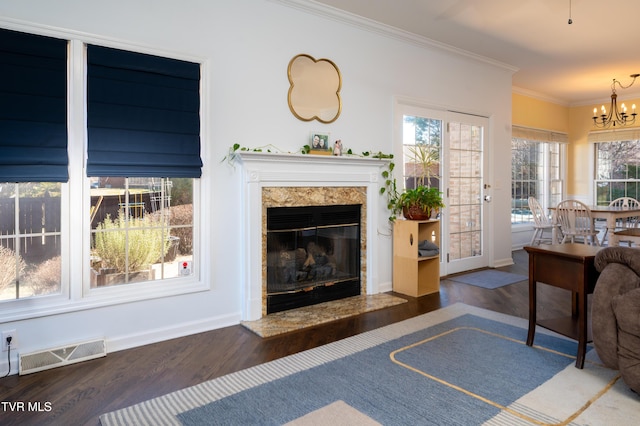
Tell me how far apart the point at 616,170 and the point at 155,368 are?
8.74m

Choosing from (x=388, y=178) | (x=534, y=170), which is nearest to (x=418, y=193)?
(x=388, y=178)

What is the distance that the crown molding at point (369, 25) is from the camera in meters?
3.72

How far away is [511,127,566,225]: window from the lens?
729 centimetres

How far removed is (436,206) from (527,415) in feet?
8.57

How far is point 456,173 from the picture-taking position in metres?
5.31

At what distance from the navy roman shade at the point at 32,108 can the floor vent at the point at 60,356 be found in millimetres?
1088

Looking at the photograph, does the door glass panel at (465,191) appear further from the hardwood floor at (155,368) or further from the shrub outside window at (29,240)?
the shrub outside window at (29,240)

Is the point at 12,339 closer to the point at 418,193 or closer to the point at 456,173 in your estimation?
the point at 418,193

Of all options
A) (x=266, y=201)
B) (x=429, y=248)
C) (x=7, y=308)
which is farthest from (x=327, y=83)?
(x=7, y=308)

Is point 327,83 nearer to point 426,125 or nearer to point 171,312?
A: point 426,125

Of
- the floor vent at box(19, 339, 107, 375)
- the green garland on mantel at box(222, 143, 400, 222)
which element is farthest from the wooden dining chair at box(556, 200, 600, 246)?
the floor vent at box(19, 339, 107, 375)

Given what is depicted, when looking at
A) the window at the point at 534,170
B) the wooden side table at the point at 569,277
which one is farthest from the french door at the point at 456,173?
the wooden side table at the point at 569,277

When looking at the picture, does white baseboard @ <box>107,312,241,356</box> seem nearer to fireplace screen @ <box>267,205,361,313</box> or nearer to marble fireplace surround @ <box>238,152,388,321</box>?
marble fireplace surround @ <box>238,152,388,321</box>

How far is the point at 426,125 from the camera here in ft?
16.3
